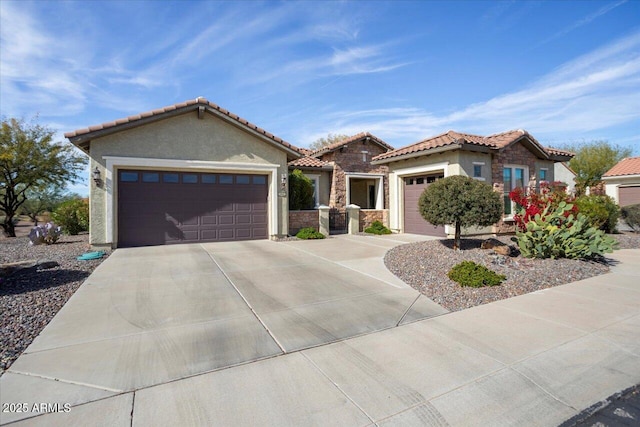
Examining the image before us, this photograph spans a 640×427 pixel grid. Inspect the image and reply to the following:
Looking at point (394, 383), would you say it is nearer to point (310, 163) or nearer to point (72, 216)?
point (310, 163)

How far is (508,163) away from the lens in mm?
13945

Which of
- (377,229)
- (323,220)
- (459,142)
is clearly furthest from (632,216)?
(323,220)

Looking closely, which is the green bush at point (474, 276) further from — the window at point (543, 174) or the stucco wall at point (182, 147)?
the window at point (543, 174)

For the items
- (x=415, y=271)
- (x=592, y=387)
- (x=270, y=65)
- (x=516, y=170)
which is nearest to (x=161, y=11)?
(x=270, y=65)

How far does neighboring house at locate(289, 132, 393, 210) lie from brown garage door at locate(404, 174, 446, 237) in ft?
6.83

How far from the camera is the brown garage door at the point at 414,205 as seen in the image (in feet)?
46.4

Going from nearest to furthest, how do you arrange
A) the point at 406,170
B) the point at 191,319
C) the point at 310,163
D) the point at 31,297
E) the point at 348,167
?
the point at 191,319 < the point at 31,297 < the point at 406,170 < the point at 310,163 < the point at 348,167

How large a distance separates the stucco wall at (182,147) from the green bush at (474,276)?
7.73 metres

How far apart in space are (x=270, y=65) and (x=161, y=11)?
394cm

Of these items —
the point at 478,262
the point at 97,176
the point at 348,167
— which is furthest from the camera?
the point at 348,167

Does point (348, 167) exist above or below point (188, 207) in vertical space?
above

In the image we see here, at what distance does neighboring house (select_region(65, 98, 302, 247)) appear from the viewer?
10.2 metres

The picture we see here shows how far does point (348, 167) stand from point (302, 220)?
4.66m

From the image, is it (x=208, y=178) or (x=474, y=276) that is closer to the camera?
(x=474, y=276)
